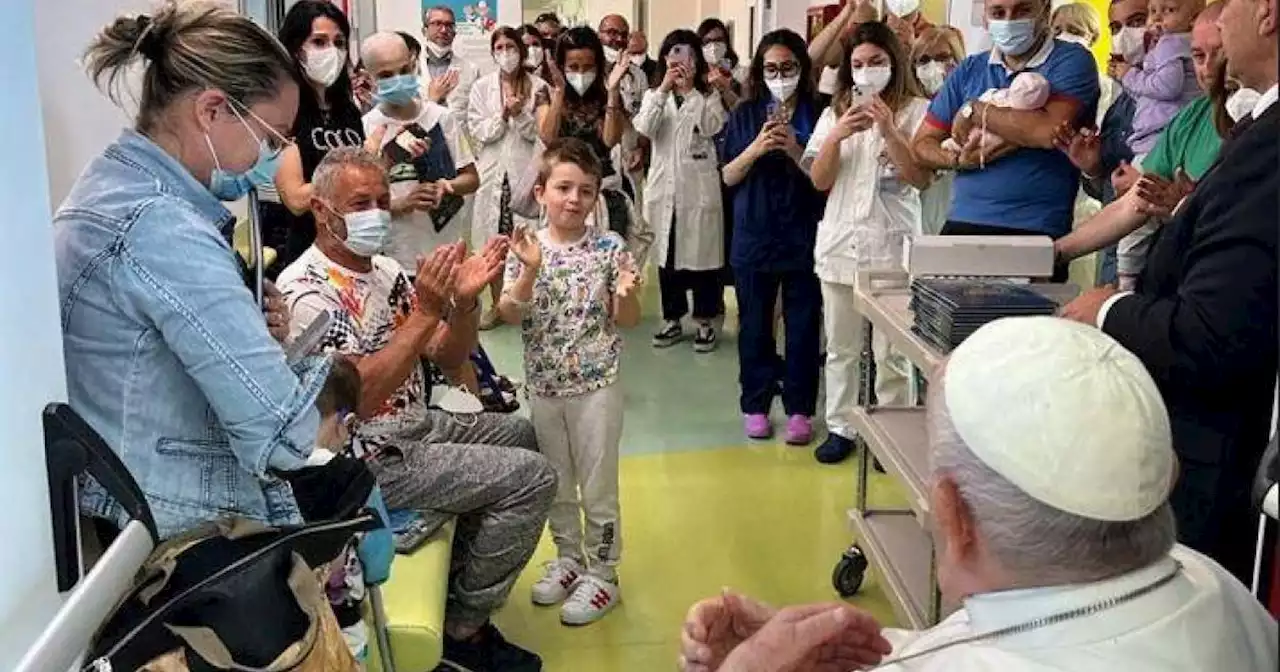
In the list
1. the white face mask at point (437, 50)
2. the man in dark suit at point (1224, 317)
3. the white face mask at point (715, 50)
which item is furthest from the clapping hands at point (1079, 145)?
the white face mask at point (437, 50)

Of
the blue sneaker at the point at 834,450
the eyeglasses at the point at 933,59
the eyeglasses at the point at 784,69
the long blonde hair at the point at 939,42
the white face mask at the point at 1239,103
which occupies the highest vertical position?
the long blonde hair at the point at 939,42

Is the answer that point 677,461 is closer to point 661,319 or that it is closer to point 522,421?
point 522,421

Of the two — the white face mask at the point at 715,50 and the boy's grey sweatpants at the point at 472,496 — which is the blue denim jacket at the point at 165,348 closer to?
the boy's grey sweatpants at the point at 472,496

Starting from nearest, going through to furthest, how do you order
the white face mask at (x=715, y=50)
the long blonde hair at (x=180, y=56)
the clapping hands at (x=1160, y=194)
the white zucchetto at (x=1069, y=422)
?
the white zucchetto at (x=1069, y=422)
the long blonde hair at (x=180, y=56)
the clapping hands at (x=1160, y=194)
the white face mask at (x=715, y=50)

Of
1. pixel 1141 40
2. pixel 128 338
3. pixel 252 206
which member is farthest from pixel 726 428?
pixel 128 338

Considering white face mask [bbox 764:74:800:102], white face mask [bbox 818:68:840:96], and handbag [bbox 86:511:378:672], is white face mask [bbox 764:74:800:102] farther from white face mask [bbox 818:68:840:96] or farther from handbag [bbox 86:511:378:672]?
handbag [bbox 86:511:378:672]

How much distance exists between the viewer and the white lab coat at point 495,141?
5945mm

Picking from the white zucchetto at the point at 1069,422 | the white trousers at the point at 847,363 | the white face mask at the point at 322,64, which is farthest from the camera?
the white trousers at the point at 847,363

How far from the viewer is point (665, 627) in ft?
10.4

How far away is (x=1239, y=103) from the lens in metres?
2.29

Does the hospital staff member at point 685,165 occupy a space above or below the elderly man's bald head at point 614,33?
below

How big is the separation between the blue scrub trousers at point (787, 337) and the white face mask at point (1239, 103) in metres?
2.20

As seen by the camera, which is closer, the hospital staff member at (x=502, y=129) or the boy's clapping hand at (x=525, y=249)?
the boy's clapping hand at (x=525, y=249)

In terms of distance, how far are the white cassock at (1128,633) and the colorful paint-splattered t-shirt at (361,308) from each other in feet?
5.39
